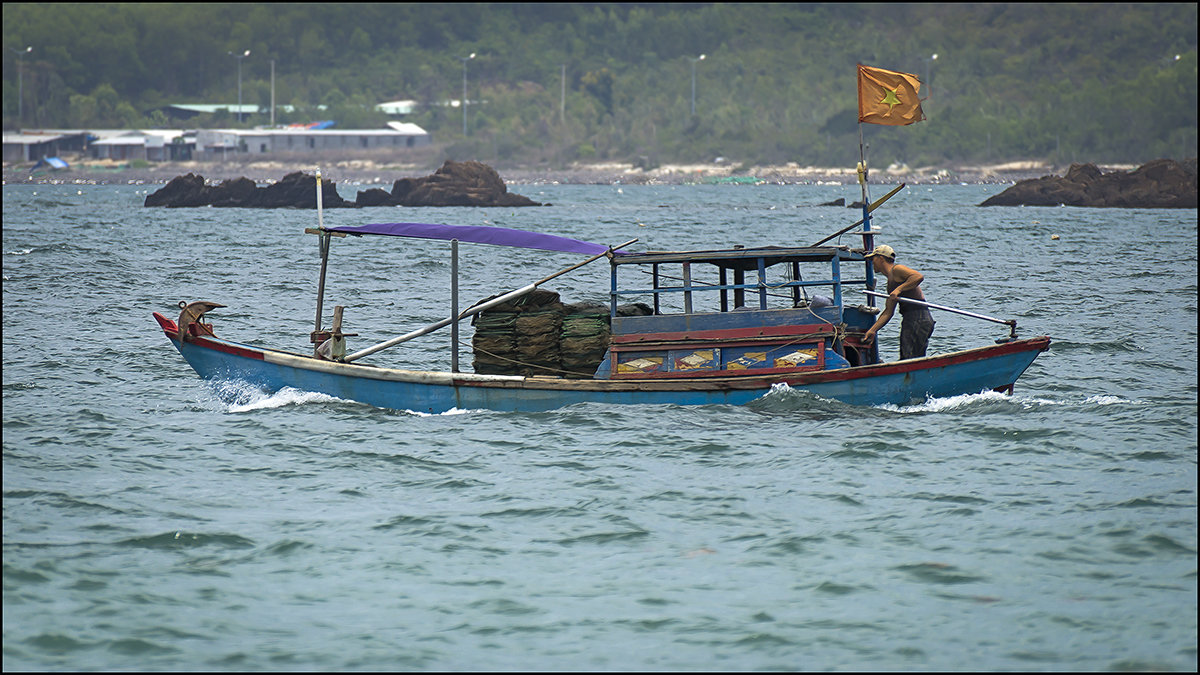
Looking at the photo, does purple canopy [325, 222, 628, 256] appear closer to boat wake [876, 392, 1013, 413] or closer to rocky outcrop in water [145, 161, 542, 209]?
boat wake [876, 392, 1013, 413]

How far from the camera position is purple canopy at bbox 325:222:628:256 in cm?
1550

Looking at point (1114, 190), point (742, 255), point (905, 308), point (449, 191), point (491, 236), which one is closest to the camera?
point (742, 255)

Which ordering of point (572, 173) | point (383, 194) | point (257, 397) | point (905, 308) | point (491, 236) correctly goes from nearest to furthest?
point (491, 236) < point (905, 308) < point (257, 397) < point (383, 194) < point (572, 173)

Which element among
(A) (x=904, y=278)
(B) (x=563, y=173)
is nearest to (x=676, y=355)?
(A) (x=904, y=278)

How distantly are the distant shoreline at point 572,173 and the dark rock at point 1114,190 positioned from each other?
5207cm

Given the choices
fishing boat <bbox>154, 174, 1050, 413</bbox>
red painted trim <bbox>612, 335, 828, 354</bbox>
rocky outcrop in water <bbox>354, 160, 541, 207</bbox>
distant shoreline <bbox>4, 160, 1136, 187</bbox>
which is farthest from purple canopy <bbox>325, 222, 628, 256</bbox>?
distant shoreline <bbox>4, 160, 1136, 187</bbox>

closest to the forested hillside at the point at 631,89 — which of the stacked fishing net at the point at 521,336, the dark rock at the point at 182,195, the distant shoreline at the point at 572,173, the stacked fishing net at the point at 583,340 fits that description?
the distant shoreline at the point at 572,173

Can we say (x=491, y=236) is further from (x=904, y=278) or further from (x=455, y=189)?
(x=455, y=189)

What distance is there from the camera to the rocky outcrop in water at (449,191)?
83.6m

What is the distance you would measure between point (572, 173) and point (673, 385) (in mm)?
141614

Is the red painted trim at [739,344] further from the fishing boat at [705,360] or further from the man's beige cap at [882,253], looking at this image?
the man's beige cap at [882,253]

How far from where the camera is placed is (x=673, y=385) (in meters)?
15.4

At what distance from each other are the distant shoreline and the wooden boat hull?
11626cm

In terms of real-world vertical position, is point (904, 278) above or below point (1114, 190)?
below
